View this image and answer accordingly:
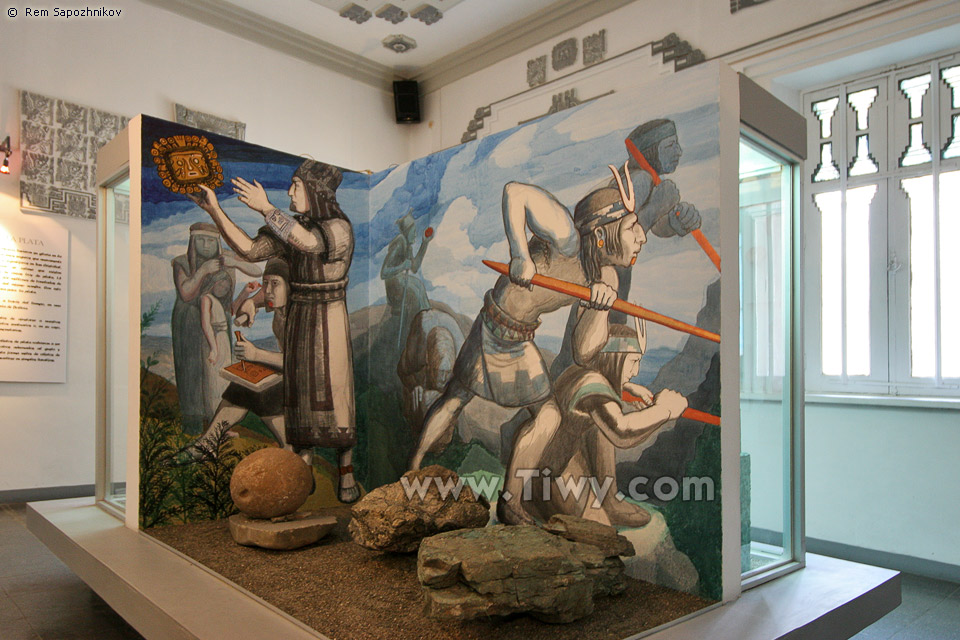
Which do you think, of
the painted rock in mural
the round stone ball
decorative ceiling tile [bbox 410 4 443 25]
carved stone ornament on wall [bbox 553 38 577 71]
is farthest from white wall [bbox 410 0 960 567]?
the round stone ball

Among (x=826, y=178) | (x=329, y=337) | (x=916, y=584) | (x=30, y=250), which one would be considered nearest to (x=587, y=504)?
(x=329, y=337)

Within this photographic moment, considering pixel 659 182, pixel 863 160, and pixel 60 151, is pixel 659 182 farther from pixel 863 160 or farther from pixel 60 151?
pixel 60 151

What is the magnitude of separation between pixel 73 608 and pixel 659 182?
159 inches

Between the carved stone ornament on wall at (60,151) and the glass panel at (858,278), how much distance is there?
6914 millimetres

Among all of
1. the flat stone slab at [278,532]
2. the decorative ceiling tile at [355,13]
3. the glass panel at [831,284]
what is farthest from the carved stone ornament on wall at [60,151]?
the glass panel at [831,284]

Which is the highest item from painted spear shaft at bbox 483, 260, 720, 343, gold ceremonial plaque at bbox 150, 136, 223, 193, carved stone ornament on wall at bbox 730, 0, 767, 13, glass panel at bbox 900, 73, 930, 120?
carved stone ornament on wall at bbox 730, 0, 767, 13

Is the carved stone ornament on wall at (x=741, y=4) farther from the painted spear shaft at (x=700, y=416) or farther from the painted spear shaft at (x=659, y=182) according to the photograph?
the painted spear shaft at (x=700, y=416)

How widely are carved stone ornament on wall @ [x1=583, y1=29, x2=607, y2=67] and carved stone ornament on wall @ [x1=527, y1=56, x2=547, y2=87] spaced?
61 cm

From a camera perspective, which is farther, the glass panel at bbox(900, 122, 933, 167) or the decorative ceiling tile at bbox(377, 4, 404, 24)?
the decorative ceiling tile at bbox(377, 4, 404, 24)

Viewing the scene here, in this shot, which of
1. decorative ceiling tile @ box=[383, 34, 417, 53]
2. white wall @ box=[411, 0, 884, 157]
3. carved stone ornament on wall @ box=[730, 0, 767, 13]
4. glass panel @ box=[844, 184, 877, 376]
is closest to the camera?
glass panel @ box=[844, 184, 877, 376]

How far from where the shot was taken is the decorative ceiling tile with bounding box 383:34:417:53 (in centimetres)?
904

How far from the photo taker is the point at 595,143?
372 centimetres

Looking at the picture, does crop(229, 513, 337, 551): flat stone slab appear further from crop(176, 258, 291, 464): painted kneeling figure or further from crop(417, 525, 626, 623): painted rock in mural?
crop(417, 525, 626, 623): painted rock in mural

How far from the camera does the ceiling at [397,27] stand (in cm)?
821
